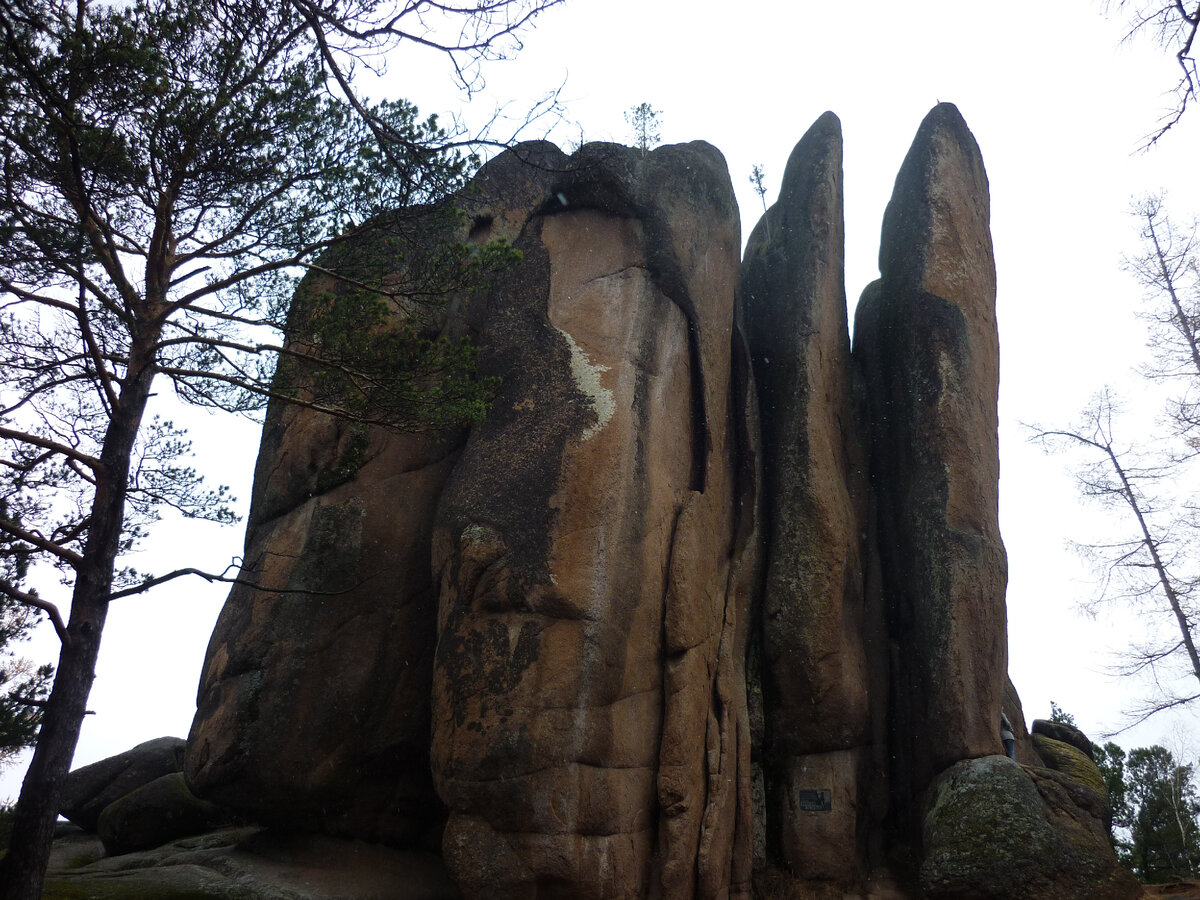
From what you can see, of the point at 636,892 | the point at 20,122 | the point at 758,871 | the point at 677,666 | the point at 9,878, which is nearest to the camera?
the point at 9,878

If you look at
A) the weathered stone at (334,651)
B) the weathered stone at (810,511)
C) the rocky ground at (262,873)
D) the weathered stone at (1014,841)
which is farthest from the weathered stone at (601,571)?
the weathered stone at (1014,841)

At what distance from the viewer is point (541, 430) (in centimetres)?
1091

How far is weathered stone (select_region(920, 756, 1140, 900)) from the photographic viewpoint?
958 cm

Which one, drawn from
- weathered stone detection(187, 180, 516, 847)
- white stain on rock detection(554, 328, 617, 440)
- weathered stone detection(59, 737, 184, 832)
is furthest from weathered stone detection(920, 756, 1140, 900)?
weathered stone detection(59, 737, 184, 832)

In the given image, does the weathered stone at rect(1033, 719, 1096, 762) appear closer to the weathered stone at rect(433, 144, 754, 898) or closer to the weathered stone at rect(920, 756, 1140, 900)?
the weathered stone at rect(920, 756, 1140, 900)

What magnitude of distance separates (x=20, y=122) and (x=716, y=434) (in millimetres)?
8374

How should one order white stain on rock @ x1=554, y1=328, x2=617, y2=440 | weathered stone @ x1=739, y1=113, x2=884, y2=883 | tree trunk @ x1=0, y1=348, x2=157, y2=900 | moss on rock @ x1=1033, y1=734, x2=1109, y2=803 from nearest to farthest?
1. tree trunk @ x1=0, y1=348, x2=157, y2=900
2. white stain on rock @ x1=554, y1=328, x2=617, y2=440
3. weathered stone @ x1=739, y1=113, x2=884, y2=883
4. moss on rock @ x1=1033, y1=734, x2=1109, y2=803

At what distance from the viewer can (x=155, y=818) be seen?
12688 millimetres

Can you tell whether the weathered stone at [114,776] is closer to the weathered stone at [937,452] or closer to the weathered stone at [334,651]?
the weathered stone at [334,651]

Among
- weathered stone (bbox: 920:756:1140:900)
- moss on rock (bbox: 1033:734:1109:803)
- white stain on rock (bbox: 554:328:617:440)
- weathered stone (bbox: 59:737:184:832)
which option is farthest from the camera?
weathered stone (bbox: 59:737:184:832)

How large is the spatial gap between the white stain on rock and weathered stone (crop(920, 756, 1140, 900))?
19.5 feet

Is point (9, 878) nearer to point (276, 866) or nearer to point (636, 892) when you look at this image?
point (276, 866)

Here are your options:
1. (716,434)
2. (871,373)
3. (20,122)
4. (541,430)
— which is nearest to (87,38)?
(20,122)

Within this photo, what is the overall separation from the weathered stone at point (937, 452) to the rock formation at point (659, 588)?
0.05m
